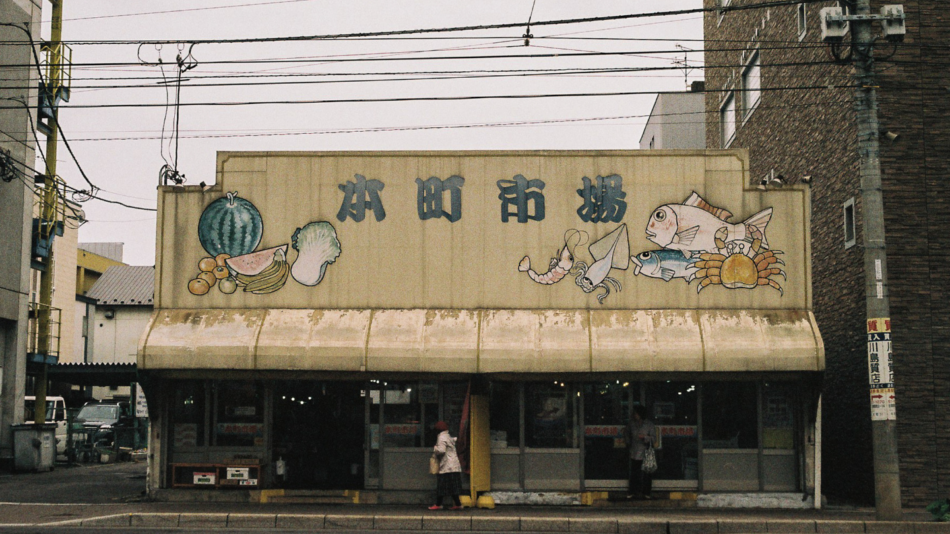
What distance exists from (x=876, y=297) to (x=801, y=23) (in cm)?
810

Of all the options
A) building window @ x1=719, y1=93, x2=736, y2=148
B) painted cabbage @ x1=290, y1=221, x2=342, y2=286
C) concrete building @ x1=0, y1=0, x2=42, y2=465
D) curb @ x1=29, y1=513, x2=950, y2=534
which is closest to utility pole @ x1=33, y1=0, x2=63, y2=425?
concrete building @ x1=0, y1=0, x2=42, y2=465

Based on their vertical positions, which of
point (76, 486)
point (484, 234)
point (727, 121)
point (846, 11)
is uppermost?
point (727, 121)

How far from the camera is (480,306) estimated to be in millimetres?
16812

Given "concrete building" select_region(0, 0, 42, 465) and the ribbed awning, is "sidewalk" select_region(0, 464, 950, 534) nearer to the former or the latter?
the ribbed awning


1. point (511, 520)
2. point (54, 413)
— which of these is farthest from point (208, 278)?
point (54, 413)

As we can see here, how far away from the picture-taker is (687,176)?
17.0 m

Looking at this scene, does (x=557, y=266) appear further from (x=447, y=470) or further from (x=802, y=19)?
(x=802, y=19)

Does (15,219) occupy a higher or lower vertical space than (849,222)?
higher

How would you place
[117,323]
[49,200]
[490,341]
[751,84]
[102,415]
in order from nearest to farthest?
[490,341] → [751,84] → [49,200] → [102,415] → [117,323]

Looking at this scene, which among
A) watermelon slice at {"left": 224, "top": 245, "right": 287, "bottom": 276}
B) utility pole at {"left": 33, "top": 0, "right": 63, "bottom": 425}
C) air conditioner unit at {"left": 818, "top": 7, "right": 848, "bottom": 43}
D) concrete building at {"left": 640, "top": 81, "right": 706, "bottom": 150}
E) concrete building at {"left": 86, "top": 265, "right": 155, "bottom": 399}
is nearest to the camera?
air conditioner unit at {"left": 818, "top": 7, "right": 848, "bottom": 43}

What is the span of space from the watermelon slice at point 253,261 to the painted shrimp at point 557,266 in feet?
14.9

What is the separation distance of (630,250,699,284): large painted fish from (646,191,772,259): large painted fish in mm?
117

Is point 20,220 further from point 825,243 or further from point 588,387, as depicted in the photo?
point 825,243

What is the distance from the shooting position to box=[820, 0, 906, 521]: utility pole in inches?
541
